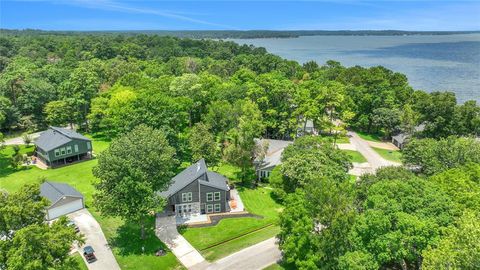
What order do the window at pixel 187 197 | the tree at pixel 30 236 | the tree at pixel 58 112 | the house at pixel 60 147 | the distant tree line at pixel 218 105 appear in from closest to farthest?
the tree at pixel 30 236
the window at pixel 187 197
the house at pixel 60 147
the distant tree line at pixel 218 105
the tree at pixel 58 112

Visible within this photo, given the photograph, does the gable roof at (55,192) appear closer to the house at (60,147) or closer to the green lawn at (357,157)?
the house at (60,147)

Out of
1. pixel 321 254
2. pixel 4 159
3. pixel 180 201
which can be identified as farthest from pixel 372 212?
pixel 4 159

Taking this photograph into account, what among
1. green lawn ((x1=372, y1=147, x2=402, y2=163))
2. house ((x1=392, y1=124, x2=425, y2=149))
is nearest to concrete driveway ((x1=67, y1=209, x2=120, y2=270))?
green lawn ((x1=372, y1=147, x2=402, y2=163))

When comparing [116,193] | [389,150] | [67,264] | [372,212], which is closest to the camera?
[67,264]

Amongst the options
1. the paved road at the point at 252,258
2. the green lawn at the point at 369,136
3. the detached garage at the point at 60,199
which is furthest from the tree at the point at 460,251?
the green lawn at the point at 369,136

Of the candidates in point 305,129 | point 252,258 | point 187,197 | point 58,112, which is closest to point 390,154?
point 305,129

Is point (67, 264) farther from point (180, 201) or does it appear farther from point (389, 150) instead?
point (389, 150)
